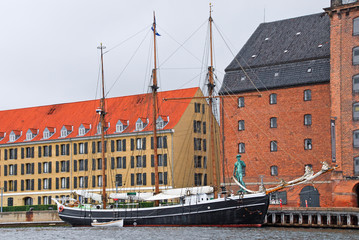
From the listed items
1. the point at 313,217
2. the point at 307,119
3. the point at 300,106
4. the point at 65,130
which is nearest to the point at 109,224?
the point at 313,217

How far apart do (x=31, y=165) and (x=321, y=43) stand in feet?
147

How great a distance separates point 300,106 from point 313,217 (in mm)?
17361

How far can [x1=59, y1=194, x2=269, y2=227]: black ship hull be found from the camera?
57.1 m

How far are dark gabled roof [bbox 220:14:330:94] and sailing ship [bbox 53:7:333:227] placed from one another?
38.3 feet

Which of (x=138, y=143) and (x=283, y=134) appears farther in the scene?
(x=138, y=143)

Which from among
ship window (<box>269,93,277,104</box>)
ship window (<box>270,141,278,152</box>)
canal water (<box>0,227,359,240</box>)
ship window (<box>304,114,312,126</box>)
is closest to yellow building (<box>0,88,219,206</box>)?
ship window (<box>270,141,278,152</box>)

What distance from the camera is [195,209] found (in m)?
59.3

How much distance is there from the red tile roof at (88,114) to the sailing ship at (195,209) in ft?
70.2

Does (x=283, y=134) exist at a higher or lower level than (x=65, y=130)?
lower

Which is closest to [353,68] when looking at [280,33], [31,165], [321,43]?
[321,43]

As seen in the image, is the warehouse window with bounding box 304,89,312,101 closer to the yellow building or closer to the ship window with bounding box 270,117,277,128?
the ship window with bounding box 270,117,277,128

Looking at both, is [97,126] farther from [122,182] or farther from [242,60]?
[242,60]

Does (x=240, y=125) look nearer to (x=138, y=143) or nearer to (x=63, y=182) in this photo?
(x=138, y=143)

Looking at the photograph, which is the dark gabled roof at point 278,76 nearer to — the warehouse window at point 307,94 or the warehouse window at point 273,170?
the warehouse window at point 307,94
